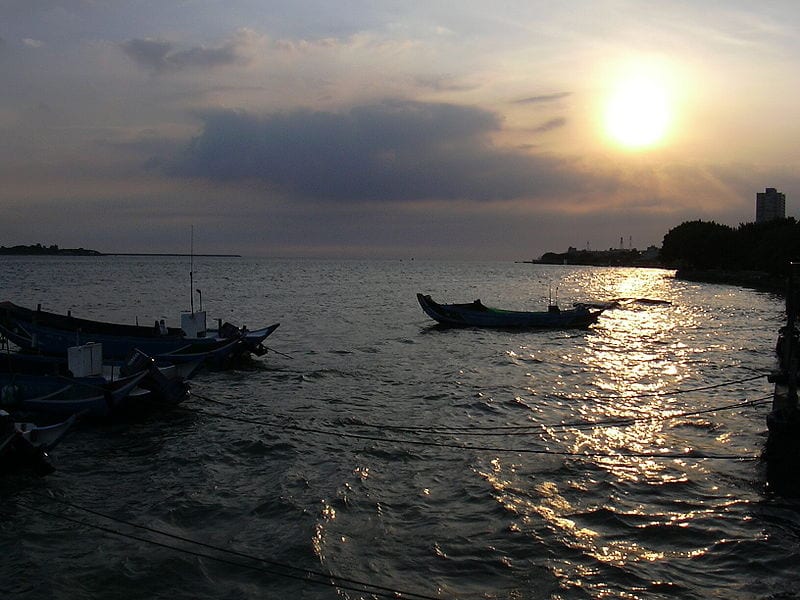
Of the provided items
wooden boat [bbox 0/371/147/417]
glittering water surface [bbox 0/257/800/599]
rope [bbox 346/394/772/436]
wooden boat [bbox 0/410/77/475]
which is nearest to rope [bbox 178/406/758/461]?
glittering water surface [bbox 0/257/800/599]

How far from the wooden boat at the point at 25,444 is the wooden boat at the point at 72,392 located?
3.62m

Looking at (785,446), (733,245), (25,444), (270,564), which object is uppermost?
(733,245)

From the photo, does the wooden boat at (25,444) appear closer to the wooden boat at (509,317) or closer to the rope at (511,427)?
the rope at (511,427)

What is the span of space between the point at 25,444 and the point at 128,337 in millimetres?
14461

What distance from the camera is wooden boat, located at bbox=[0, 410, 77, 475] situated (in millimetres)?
11430

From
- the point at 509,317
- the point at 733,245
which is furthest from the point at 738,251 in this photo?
the point at 509,317

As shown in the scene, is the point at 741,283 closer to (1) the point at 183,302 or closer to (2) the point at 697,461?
(1) the point at 183,302

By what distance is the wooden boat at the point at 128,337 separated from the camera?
24609 millimetres

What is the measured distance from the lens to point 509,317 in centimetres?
4212

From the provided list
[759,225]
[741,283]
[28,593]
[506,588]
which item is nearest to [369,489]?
[506,588]

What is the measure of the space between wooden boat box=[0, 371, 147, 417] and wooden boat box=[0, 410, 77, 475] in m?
3.62

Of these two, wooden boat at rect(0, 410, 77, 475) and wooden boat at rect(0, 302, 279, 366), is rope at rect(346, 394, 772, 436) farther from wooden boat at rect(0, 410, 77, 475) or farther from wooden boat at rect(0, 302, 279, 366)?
wooden boat at rect(0, 302, 279, 366)

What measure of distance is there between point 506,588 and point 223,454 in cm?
822

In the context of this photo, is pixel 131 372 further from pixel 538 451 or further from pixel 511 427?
pixel 538 451
